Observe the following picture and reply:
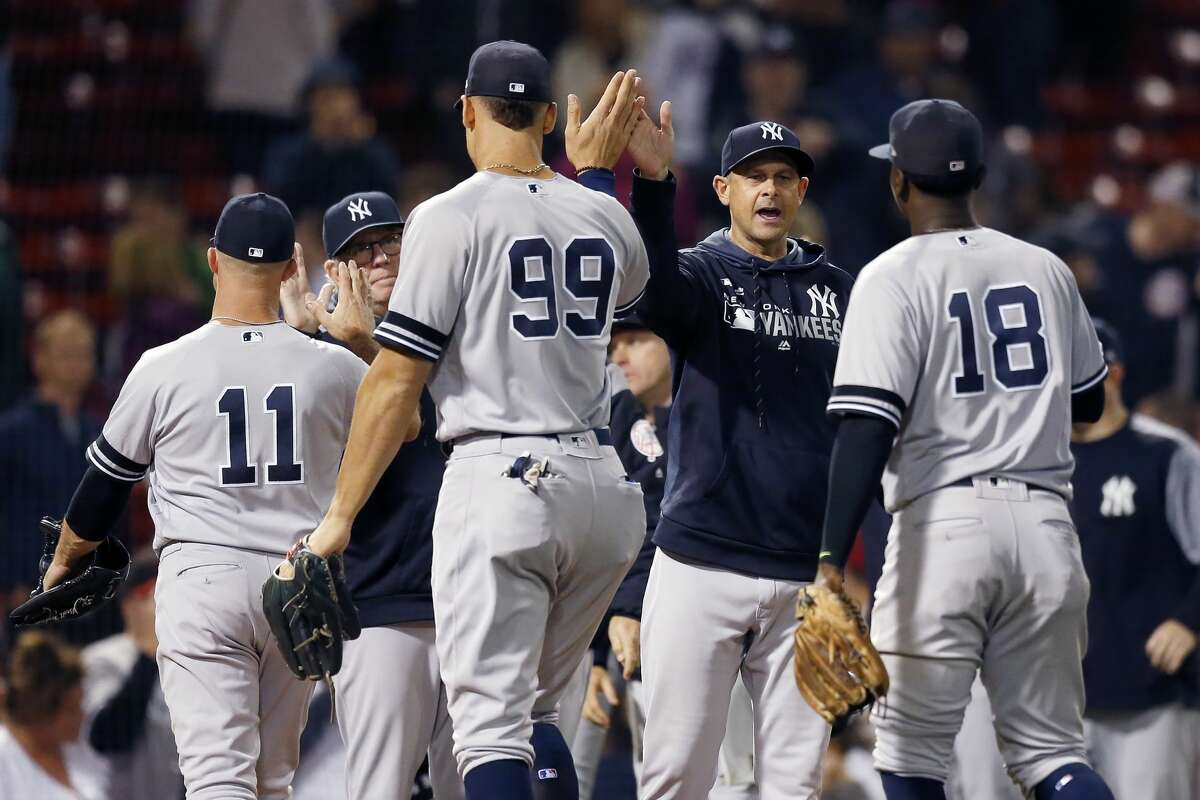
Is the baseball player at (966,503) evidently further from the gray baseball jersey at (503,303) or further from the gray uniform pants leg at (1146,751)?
the gray uniform pants leg at (1146,751)

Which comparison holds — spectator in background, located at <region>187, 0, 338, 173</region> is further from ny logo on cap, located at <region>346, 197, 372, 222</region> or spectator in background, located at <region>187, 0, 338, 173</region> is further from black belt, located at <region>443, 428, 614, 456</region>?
black belt, located at <region>443, 428, 614, 456</region>

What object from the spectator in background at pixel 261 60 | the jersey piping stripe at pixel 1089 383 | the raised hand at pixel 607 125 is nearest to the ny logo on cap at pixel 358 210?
the raised hand at pixel 607 125

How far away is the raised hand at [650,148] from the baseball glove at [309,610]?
3.98 feet

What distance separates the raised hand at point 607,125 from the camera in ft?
14.1

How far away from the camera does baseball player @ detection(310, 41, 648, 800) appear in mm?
3939

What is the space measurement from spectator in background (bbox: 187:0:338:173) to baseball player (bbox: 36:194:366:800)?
6365mm

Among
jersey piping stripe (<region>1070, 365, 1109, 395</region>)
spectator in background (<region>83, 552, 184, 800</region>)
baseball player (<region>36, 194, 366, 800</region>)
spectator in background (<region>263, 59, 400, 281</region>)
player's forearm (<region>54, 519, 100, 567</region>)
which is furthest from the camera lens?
spectator in background (<region>263, 59, 400, 281</region>)

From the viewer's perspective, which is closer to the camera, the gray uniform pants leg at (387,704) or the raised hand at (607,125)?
the raised hand at (607,125)

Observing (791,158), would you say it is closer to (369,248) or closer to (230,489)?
(369,248)

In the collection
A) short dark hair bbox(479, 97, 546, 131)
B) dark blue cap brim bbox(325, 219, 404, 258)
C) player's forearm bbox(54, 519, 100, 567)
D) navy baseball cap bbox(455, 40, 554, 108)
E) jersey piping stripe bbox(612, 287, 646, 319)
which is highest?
navy baseball cap bbox(455, 40, 554, 108)

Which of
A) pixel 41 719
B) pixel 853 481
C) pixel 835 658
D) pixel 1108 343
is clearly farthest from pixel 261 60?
pixel 835 658

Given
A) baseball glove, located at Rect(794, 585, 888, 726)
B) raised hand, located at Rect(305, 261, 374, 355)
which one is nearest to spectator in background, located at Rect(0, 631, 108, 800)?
raised hand, located at Rect(305, 261, 374, 355)

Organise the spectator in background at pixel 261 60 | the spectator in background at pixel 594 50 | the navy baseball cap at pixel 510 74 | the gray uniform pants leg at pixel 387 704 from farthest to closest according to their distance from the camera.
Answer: the spectator in background at pixel 261 60 < the spectator in background at pixel 594 50 < the gray uniform pants leg at pixel 387 704 < the navy baseball cap at pixel 510 74

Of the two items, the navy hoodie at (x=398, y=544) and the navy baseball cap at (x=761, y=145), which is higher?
the navy baseball cap at (x=761, y=145)
